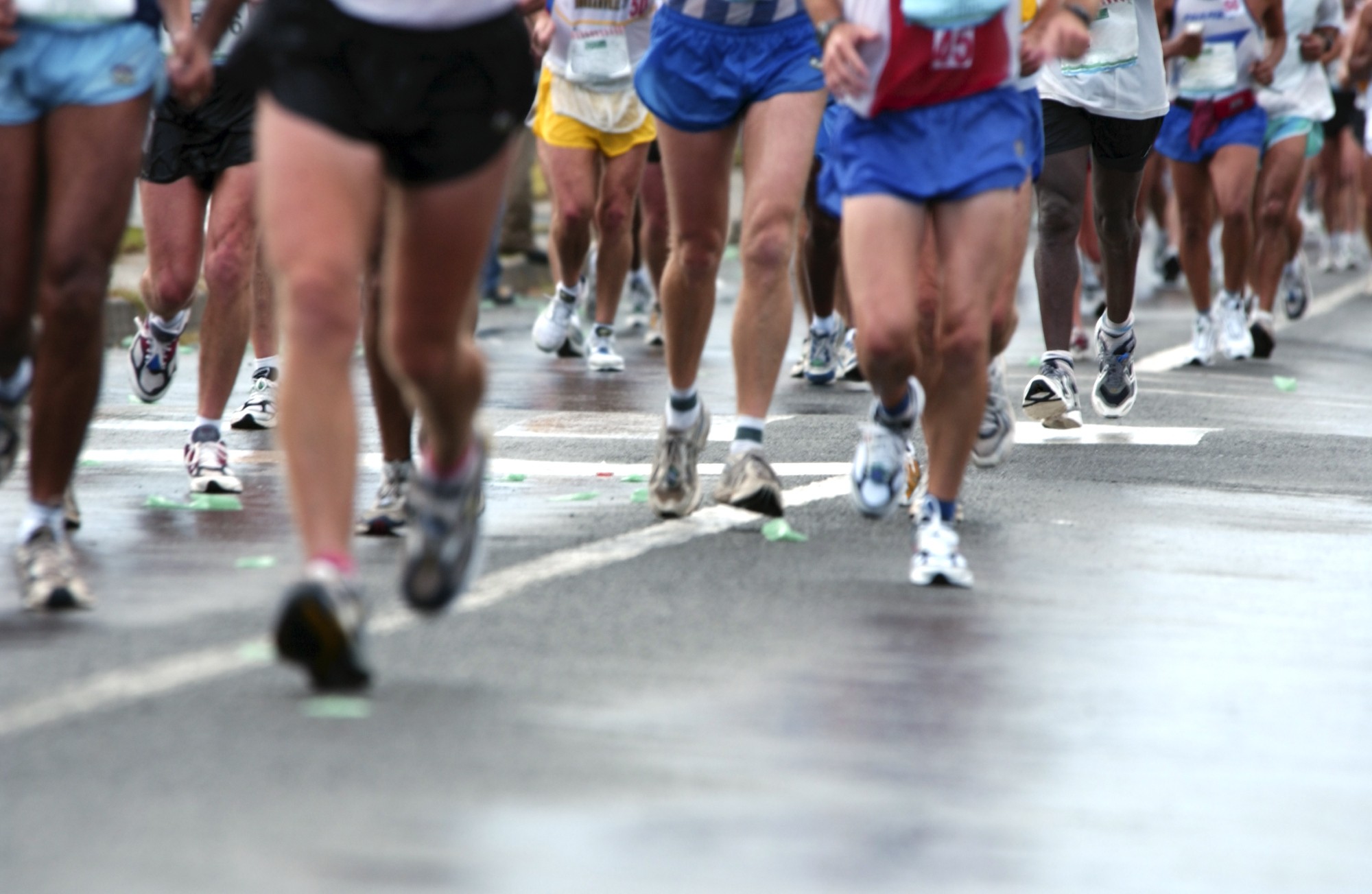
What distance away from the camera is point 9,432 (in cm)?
550

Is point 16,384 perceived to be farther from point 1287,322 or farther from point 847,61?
point 1287,322

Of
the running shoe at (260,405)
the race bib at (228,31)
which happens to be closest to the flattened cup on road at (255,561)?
the race bib at (228,31)

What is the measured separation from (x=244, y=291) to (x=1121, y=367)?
378 cm

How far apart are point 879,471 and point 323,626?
228 cm

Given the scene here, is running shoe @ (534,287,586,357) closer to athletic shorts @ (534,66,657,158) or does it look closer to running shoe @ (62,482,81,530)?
athletic shorts @ (534,66,657,158)

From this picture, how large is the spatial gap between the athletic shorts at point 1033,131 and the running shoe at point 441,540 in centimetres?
190

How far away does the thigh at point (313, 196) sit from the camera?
432 centimetres

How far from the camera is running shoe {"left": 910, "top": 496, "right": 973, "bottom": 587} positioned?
5836mm

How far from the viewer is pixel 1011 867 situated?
3.53 meters

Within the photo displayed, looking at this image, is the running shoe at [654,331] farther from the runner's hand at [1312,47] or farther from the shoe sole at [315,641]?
the shoe sole at [315,641]

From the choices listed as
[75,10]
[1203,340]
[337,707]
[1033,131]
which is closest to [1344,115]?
[1203,340]

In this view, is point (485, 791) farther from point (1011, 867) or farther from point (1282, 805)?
point (1282, 805)

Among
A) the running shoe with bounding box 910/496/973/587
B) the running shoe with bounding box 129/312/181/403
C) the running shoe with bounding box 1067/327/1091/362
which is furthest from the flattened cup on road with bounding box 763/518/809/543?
the running shoe with bounding box 1067/327/1091/362

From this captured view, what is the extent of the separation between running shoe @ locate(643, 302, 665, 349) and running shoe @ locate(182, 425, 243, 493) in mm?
6032
